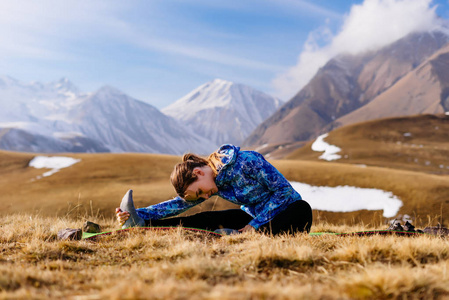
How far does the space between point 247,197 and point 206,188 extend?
77 centimetres

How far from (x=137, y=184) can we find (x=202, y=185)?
3004 centimetres

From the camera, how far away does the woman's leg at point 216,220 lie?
630 cm

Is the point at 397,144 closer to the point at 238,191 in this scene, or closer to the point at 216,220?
the point at 216,220

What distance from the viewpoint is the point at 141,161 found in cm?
4178

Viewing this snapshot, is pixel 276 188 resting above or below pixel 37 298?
above

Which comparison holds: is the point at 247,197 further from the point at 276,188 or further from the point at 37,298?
the point at 37,298

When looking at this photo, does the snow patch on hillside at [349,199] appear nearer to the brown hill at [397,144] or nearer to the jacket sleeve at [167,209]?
the jacket sleeve at [167,209]

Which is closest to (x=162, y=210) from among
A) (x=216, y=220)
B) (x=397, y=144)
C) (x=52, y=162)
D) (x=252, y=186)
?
(x=216, y=220)

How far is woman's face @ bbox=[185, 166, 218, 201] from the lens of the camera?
519cm

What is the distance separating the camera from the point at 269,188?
Result: 18.2 feet

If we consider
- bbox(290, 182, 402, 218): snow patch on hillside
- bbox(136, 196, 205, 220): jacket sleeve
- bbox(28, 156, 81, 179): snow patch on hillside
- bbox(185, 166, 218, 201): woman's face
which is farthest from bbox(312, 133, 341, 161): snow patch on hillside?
bbox(185, 166, 218, 201): woman's face

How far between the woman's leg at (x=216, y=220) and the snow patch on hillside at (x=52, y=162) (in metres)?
38.9

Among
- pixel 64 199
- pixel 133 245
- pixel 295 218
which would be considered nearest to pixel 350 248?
pixel 295 218

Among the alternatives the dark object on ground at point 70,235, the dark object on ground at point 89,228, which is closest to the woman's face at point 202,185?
the dark object on ground at point 70,235
